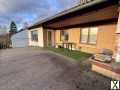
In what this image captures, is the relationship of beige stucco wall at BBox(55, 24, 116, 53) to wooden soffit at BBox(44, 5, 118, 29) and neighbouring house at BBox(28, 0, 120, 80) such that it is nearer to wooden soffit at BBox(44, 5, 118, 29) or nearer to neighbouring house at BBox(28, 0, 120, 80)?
neighbouring house at BBox(28, 0, 120, 80)

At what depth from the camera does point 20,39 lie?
57.8ft

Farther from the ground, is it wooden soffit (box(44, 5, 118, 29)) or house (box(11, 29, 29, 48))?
wooden soffit (box(44, 5, 118, 29))

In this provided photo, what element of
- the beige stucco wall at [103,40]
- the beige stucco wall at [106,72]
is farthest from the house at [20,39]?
the beige stucco wall at [106,72]

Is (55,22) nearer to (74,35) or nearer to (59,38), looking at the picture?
(74,35)

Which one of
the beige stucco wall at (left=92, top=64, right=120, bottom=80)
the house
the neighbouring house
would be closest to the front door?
the neighbouring house

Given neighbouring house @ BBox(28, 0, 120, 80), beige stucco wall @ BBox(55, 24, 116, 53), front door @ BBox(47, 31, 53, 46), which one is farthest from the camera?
front door @ BBox(47, 31, 53, 46)

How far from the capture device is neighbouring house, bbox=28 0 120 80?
420 cm

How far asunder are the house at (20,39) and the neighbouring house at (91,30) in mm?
4213

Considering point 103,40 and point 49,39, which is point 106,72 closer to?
point 103,40

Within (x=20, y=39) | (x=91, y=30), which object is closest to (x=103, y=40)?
(x=91, y=30)

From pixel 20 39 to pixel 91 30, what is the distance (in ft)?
42.9

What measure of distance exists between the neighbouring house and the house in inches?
166

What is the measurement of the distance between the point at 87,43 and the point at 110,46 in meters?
2.20

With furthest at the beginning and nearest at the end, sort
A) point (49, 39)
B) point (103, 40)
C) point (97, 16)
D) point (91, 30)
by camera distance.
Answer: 1. point (49, 39)
2. point (91, 30)
3. point (103, 40)
4. point (97, 16)
